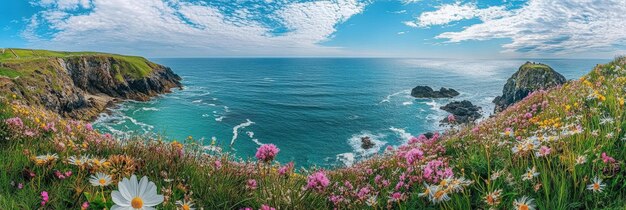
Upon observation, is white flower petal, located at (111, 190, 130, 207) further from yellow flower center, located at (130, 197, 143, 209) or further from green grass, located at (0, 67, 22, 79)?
green grass, located at (0, 67, 22, 79)

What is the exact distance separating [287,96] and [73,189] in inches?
3784

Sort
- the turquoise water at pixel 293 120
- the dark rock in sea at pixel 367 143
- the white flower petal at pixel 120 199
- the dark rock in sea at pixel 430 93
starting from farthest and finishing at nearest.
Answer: the dark rock in sea at pixel 430 93 → the dark rock in sea at pixel 367 143 → the turquoise water at pixel 293 120 → the white flower petal at pixel 120 199

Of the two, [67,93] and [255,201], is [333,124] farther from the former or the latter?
[255,201]

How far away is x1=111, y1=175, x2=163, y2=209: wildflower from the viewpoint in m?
1.64

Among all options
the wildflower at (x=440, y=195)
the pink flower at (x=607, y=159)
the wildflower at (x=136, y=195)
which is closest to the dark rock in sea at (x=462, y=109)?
the pink flower at (x=607, y=159)

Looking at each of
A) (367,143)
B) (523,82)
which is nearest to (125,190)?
(367,143)

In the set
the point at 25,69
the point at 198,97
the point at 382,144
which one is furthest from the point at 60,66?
the point at 382,144

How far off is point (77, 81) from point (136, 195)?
8961 cm

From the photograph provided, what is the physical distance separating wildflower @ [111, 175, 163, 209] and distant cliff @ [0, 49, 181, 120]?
133 feet

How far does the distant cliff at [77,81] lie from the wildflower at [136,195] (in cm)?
4043

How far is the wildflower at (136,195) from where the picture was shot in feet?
5.37

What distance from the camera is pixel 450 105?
260ft

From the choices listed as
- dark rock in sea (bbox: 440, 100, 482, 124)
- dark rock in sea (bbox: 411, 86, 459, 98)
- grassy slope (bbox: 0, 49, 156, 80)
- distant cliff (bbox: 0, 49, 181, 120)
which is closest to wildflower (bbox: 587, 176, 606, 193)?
distant cliff (bbox: 0, 49, 181, 120)

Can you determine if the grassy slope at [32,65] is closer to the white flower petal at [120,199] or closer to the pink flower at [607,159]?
the white flower petal at [120,199]
